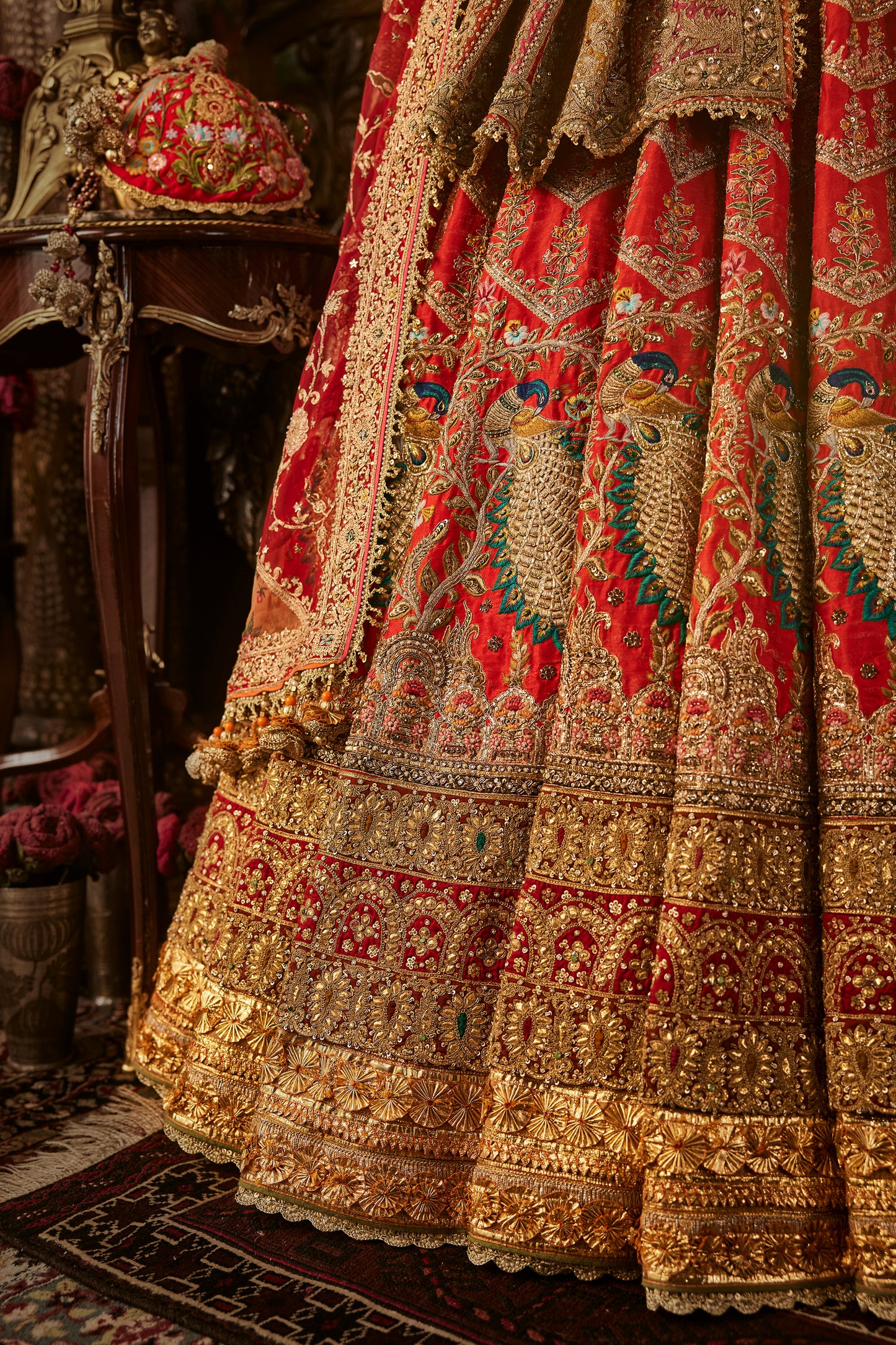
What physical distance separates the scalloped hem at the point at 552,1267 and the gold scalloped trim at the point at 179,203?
1116 mm

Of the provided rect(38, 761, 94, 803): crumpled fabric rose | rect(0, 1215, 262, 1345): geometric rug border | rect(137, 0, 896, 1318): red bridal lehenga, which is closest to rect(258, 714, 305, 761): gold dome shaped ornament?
rect(137, 0, 896, 1318): red bridal lehenga

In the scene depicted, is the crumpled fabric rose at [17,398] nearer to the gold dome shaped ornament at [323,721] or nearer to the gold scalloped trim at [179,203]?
the gold scalloped trim at [179,203]

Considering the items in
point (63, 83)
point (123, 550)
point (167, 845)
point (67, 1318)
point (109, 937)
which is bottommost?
point (67, 1318)

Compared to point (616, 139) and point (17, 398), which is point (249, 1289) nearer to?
point (616, 139)

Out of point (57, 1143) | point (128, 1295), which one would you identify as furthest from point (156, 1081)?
point (128, 1295)

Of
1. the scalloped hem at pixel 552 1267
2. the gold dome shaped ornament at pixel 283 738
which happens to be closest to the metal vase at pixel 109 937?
the gold dome shaped ornament at pixel 283 738

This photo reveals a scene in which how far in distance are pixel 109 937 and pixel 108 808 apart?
0.21 metres

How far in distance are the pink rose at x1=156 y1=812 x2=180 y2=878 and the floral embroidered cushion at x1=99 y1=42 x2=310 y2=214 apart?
2.50 ft

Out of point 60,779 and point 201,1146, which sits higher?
point 60,779

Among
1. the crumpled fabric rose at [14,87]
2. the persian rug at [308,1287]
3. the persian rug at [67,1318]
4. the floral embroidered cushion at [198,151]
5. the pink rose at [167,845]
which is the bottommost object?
the persian rug at [67,1318]

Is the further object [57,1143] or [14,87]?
[14,87]

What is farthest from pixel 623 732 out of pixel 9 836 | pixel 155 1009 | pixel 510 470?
pixel 9 836

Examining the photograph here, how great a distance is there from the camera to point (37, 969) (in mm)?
1300

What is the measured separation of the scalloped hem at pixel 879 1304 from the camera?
2.61 feet
